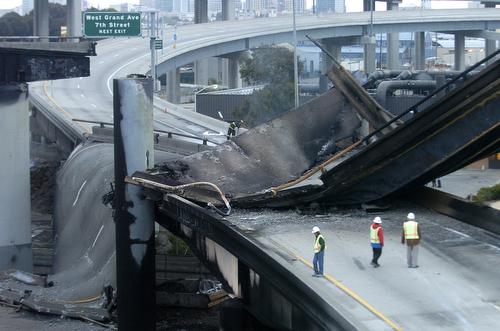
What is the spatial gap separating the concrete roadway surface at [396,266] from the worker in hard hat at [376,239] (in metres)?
0.20

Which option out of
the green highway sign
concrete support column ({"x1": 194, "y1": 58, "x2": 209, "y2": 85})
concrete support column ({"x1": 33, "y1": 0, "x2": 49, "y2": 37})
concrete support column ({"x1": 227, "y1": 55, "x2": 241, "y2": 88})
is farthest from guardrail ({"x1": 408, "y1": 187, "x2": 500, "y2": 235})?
concrete support column ({"x1": 194, "y1": 58, "x2": 209, "y2": 85})

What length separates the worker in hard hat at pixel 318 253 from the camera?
14.8m

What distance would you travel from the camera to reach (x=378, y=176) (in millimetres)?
19984

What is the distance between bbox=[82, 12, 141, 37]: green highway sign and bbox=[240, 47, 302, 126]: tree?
1744 cm

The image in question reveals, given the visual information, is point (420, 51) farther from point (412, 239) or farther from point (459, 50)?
point (412, 239)

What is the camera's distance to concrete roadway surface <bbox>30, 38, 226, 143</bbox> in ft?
189

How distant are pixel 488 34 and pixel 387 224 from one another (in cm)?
11140

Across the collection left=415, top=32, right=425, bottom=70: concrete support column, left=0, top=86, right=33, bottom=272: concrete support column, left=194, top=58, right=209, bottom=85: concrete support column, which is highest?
left=415, top=32, right=425, bottom=70: concrete support column

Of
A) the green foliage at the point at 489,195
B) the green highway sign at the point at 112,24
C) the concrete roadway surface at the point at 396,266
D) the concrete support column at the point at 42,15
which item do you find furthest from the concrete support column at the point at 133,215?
the concrete support column at the point at 42,15

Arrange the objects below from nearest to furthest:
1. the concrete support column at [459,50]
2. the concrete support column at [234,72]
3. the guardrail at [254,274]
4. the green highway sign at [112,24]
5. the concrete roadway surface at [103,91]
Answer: the guardrail at [254,274] < the green highway sign at [112,24] < the concrete roadway surface at [103,91] < the concrete support column at [234,72] < the concrete support column at [459,50]

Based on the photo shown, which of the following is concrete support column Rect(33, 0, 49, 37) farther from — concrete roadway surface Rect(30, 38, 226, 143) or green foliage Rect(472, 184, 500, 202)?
green foliage Rect(472, 184, 500, 202)

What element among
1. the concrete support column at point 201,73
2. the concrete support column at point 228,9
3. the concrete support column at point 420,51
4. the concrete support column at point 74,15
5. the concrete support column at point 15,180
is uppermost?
the concrete support column at point 228,9

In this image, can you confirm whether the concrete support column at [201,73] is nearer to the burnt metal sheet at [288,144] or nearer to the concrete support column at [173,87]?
the concrete support column at [173,87]

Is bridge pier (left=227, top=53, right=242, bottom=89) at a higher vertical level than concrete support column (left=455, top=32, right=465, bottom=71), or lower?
lower
